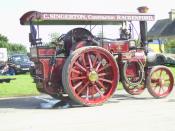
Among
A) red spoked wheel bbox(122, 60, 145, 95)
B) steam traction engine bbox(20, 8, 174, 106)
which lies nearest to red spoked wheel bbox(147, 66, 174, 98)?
steam traction engine bbox(20, 8, 174, 106)

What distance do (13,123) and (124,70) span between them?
13.6ft

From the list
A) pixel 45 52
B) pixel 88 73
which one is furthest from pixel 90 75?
pixel 45 52

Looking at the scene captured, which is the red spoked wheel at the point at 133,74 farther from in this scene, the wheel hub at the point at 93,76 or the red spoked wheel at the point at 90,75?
the wheel hub at the point at 93,76

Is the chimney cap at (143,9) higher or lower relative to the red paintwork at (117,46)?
higher

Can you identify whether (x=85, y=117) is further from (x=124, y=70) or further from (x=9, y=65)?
(x=9, y=65)

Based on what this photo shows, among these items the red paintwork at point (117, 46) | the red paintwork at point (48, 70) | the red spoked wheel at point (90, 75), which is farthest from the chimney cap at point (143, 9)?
the red paintwork at point (48, 70)

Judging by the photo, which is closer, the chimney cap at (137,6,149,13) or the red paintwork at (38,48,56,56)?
the red paintwork at (38,48,56,56)

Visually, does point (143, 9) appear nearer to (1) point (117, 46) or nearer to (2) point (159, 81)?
(1) point (117, 46)

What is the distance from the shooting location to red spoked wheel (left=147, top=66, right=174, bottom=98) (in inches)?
501

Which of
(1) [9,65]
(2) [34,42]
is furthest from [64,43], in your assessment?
(1) [9,65]

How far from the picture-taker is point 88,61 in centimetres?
1168

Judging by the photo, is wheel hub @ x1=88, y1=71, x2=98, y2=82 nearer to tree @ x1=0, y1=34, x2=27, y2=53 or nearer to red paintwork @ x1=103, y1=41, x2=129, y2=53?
red paintwork @ x1=103, y1=41, x2=129, y2=53

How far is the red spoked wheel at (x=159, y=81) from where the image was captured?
1273cm

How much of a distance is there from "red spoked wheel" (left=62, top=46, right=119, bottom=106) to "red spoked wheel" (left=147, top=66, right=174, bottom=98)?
4.16 ft
